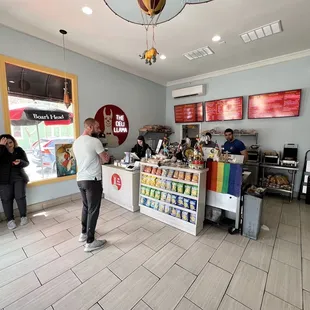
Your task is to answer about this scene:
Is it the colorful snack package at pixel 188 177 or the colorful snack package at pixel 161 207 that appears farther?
the colorful snack package at pixel 161 207

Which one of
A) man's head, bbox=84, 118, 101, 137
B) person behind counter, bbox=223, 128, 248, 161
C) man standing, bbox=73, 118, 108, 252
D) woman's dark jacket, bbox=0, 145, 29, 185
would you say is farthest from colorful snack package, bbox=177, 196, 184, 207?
woman's dark jacket, bbox=0, 145, 29, 185

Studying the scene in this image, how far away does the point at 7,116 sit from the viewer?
2828 mm

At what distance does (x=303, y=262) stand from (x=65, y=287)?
268 centimetres

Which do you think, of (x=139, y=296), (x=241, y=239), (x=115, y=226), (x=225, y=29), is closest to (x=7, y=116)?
(x=115, y=226)

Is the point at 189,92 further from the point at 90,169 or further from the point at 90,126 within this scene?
the point at 90,169

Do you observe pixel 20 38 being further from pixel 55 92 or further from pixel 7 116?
pixel 7 116

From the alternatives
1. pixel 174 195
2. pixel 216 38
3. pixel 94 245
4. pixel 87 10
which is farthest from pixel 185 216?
pixel 87 10

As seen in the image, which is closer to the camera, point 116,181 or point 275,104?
point 116,181

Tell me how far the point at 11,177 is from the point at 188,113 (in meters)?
4.75

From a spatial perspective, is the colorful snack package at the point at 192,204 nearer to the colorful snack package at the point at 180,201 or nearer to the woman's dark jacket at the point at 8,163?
the colorful snack package at the point at 180,201

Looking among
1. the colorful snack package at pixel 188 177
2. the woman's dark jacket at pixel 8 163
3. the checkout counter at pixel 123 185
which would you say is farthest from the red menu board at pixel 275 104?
the woman's dark jacket at pixel 8 163

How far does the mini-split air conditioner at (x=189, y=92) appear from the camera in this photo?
4980 mm

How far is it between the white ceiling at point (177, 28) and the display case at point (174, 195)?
2.37 metres

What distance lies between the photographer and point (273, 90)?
4.01 meters
